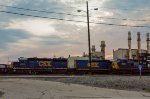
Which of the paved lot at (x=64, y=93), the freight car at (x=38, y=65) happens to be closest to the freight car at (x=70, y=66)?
the freight car at (x=38, y=65)

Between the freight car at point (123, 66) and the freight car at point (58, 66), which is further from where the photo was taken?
the freight car at point (123, 66)

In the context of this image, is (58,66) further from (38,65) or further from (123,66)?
(123,66)

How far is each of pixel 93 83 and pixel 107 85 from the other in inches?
91.8

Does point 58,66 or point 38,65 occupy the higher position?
point 38,65

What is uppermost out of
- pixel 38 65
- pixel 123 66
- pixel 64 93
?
pixel 38 65

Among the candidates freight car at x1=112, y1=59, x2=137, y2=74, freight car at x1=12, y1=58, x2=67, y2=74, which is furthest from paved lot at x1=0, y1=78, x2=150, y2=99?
freight car at x1=112, y1=59, x2=137, y2=74

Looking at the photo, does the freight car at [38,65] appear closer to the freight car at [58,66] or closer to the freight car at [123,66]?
the freight car at [58,66]

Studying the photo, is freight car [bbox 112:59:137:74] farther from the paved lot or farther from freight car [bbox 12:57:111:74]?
the paved lot

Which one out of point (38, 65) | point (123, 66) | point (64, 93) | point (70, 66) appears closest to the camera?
point (64, 93)

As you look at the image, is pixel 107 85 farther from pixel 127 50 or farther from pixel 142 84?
pixel 127 50

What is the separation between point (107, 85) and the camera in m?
36.5

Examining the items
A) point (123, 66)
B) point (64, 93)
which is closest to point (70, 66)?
point (123, 66)

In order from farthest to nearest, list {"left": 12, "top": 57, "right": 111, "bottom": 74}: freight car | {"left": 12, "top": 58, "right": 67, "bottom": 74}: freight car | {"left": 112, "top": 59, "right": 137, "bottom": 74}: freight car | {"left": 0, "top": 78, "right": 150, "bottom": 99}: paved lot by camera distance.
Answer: {"left": 112, "top": 59, "right": 137, "bottom": 74}: freight car
{"left": 12, "top": 57, "right": 111, "bottom": 74}: freight car
{"left": 12, "top": 58, "right": 67, "bottom": 74}: freight car
{"left": 0, "top": 78, "right": 150, "bottom": 99}: paved lot

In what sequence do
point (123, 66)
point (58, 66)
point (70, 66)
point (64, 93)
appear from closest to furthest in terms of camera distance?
point (64, 93) < point (58, 66) < point (123, 66) < point (70, 66)
